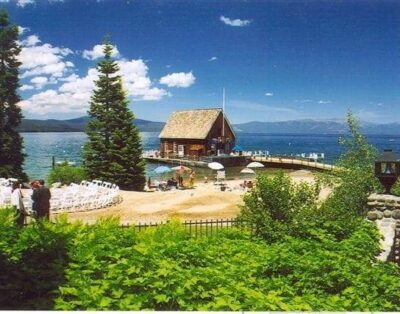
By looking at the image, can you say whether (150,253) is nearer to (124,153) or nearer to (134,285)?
(134,285)

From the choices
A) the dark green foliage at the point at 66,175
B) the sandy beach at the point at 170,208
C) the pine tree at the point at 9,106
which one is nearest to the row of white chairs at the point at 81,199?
the sandy beach at the point at 170,208

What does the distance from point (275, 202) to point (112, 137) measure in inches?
774

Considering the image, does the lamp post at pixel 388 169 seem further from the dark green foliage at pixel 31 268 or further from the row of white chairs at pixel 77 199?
the row of white chairs at pixel 77 199

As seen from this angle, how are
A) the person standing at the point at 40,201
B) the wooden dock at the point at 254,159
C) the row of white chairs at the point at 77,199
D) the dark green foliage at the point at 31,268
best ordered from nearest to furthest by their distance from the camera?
the dark green foliage at the point at 31,268
the person standing at the point at 40,201
the row of white chairs at the point at 77,199
the wooden dock at the point at 254,159

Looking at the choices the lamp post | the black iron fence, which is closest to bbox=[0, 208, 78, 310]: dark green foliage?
the black iron fence

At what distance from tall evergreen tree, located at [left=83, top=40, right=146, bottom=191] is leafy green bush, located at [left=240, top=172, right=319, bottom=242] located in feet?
58.6

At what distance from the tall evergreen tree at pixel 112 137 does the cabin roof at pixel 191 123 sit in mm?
21725

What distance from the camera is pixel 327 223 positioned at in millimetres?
8367

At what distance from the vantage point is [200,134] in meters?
50.8

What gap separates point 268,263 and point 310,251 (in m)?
0.98

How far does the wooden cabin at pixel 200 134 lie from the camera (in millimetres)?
51000

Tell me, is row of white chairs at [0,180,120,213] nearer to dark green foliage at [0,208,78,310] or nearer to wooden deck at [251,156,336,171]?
dark green foliage at [0,208,78,310]

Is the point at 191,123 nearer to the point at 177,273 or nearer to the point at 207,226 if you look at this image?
the point at 207,226

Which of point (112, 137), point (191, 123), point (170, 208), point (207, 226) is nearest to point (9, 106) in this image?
point (112, 137)
